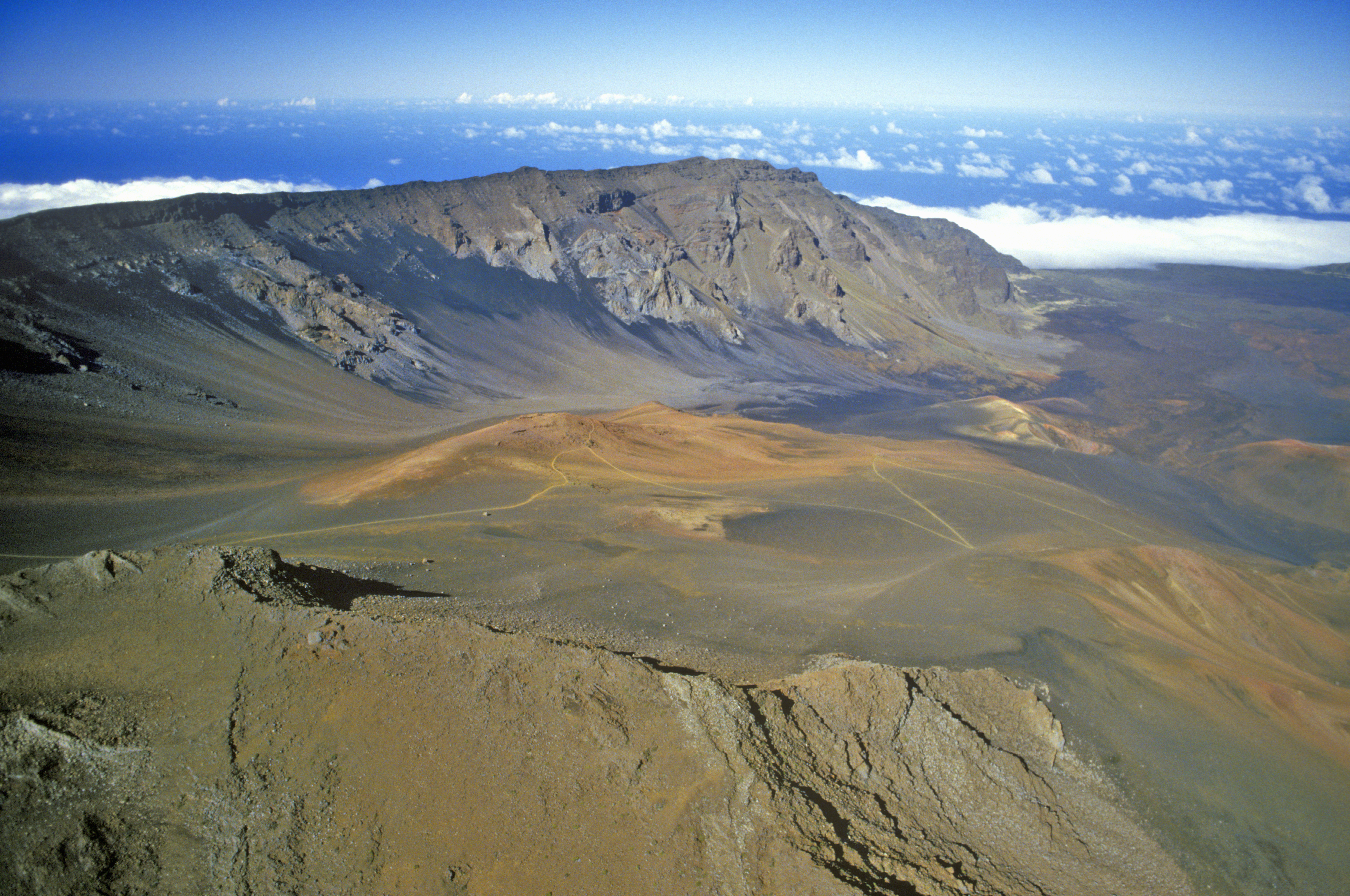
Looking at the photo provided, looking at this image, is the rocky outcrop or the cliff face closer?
the rocky outcrop

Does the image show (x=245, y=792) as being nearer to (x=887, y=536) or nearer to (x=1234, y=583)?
(x=887, y=536)

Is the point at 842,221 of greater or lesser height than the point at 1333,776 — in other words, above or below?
above

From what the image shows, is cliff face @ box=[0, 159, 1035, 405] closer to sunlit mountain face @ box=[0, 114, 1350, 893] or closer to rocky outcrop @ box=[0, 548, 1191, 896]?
sunlit mountain face @ box=[0, 114, 1350, 893]

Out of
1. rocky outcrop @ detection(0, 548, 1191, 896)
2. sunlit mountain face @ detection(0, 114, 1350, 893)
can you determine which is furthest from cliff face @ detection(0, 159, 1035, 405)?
rocky outcrop @ detection(0, 548, 1191, 896)

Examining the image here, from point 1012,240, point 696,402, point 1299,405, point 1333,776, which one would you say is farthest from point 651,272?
A: point 1012,240

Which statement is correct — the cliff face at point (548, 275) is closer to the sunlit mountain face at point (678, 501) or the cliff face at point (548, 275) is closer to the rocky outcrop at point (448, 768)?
the sunlit mountain face at point (678, 501)

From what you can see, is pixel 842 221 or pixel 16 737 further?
pixel 842 221

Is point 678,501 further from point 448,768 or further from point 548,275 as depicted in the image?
point 548,275
